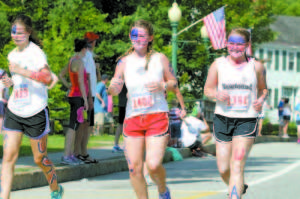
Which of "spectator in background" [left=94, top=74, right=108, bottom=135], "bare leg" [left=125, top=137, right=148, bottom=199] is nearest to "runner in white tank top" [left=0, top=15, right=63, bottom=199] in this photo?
"bare leg" [left=125, top=137, right=148, bottom=199]

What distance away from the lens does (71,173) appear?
42.1ft

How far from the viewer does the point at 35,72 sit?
8531 mm

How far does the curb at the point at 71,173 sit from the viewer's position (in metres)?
11.4

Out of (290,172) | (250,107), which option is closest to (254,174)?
(290,172)

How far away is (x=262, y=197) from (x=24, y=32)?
12.5ft

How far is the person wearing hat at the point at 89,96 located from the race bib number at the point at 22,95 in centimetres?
431

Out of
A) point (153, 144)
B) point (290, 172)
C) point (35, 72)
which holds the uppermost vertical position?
point (35, 72)

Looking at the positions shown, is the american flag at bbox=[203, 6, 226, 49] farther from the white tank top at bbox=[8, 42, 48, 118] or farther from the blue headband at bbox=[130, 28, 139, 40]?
the blue headband at bbox=[130, 28, 139, 40]

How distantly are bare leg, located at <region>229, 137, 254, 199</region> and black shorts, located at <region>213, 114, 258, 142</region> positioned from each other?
0.06 metres

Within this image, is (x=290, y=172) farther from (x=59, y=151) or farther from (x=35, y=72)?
(x=35, y=72)

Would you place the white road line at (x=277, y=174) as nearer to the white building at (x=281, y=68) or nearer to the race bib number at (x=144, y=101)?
the race bib number at (x=144, y=101)

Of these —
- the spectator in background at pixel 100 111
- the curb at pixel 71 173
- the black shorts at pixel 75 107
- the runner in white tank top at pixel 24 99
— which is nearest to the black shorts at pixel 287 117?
the spectator in background at pixel 100 111

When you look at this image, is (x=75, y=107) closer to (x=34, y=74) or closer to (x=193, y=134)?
(x=34, y=74)

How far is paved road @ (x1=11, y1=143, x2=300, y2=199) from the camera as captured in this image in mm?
10938
